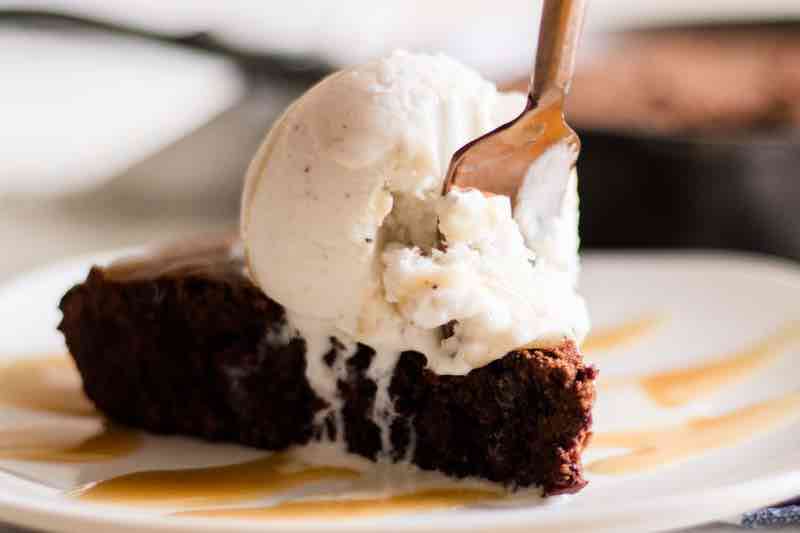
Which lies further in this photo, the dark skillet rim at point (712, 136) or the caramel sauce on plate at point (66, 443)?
the dark skillet rim at point (712, 136)

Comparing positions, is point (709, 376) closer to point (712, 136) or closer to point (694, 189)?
point (694, 189)

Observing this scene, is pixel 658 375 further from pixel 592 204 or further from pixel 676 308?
pixel 592 204

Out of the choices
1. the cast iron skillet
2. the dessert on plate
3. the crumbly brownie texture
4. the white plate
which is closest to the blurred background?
the cast iron skillet

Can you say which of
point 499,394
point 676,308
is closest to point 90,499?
point 499,394

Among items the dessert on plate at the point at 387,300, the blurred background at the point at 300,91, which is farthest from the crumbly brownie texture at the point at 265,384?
A: the blurred background at the point at 300,91

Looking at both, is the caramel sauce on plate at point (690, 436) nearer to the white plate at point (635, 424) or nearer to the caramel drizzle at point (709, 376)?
the white plate at point (635, 424)

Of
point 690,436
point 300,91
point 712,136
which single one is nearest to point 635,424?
point 690,436
